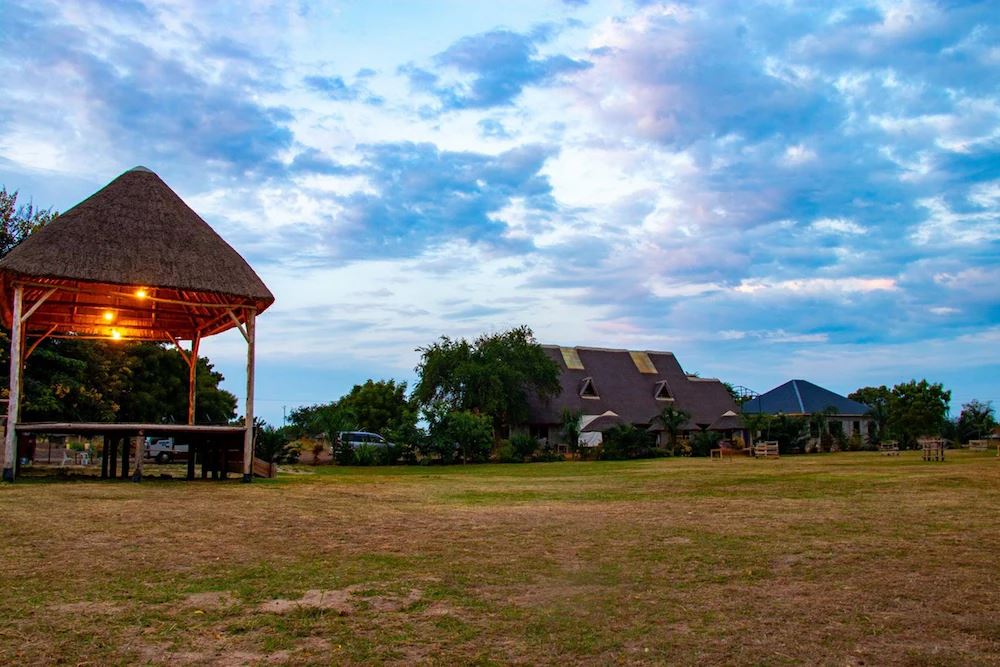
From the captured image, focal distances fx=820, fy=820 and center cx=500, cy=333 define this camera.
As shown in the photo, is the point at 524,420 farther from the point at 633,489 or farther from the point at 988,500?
the point at 988,500

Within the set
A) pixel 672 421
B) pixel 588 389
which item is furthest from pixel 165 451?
pixel 672 421

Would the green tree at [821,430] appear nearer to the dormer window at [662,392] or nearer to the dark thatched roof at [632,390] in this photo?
the dark thatched roof at [632,390]

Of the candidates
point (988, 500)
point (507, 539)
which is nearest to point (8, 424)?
point (507, 539)

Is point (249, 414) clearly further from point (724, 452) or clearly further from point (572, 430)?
point (724, 452)

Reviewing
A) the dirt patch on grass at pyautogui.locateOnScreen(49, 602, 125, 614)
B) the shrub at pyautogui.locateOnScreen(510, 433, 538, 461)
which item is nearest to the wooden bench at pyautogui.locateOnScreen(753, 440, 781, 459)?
the shrub at pyautogui.locateOnScreen(510, 433, 538, 461)

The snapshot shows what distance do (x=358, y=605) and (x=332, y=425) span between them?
113 ft

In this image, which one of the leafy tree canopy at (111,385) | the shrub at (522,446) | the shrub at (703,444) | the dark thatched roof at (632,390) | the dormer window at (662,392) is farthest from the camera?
the dormer window at (662,392)

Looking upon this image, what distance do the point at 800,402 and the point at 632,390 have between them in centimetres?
1396

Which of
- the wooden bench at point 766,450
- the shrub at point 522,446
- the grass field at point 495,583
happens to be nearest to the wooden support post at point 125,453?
the grass field at point 495,583

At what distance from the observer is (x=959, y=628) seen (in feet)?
19.6

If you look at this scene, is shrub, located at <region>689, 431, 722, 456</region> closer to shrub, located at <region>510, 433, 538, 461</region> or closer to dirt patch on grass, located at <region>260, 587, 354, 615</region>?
shrub, located at <region>510, 433, 538, 461</region>

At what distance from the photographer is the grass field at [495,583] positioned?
5551mm

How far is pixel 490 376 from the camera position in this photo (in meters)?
45.5

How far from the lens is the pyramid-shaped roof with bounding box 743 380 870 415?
61500 millimetres
